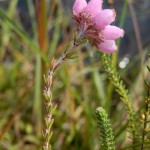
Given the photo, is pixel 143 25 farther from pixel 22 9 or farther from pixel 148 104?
pixel 148 104

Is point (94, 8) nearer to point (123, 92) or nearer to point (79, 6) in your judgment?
point (79, 6)

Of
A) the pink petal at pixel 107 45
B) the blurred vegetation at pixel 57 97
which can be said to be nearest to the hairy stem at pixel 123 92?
the pink petal at pixel 107 45

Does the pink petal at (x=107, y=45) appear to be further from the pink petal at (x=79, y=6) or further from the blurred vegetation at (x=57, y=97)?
the blurred vegetation at (x=57, y=97)

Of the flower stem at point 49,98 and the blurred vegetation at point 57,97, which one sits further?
the blurred vegetation at point 57,97

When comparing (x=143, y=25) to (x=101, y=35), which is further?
(x=143, y=25)

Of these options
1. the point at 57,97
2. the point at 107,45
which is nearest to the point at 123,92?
the point at 107,45

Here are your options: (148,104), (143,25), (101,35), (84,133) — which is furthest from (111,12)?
(143,25)

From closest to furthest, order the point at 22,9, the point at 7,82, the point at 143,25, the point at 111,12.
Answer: the point at 111,12 < the point at 7,82 < the point at 143,25 < the point at 22,9

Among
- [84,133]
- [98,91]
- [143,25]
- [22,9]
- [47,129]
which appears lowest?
[47,129]
